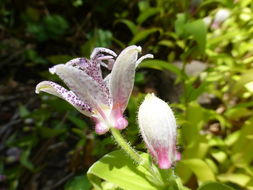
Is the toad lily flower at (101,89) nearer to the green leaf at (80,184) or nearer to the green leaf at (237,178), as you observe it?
the green leaf at (80,184)

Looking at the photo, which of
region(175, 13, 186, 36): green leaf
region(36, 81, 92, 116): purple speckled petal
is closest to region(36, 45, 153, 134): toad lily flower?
region(36, 81, 92, 116): purple speckled petal

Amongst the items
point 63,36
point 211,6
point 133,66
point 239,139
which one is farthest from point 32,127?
point 133,66

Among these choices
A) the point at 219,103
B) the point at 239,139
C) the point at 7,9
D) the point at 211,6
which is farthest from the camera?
the point at 7,9

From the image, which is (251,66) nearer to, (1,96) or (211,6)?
(211,6)

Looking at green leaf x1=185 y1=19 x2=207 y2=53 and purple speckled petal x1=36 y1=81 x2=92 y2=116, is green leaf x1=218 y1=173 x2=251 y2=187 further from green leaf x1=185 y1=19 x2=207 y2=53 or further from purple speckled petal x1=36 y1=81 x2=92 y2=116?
purple speckled petal x1=36 y1=81 x2=92 y2=116

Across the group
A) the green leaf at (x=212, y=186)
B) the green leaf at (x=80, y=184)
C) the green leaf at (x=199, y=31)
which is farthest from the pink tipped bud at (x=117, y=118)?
the green leaf at (x=199, y=31)

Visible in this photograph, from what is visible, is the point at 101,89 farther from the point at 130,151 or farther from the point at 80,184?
the point at 80,184
